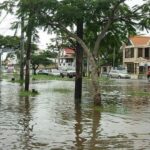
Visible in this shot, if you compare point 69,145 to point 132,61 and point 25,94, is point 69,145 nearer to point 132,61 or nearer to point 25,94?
point 25,94

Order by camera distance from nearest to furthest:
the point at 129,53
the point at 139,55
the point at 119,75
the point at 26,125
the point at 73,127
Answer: the point at 73,127
the point at 26,125
the point at 119,75
the point at 139,55
the point at 129,53

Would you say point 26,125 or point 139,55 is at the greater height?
point 139,55

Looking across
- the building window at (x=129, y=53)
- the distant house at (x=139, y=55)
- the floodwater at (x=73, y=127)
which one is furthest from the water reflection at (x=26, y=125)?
the building window at (x=129, y=53)

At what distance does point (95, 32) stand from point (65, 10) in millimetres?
3484

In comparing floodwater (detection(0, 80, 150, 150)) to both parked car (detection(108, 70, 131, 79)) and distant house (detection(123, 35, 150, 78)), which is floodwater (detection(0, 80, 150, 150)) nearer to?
parked car (detection(108, 70, 131, 79))

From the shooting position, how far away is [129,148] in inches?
461

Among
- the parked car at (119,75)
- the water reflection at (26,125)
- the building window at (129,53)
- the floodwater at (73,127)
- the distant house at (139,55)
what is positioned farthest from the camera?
the building window at (129,53)

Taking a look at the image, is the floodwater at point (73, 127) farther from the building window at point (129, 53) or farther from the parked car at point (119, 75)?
the building window at point (129, 53)


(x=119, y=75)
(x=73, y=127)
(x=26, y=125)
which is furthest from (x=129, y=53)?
(x=73, y=127)

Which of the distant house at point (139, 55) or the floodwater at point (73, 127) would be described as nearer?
the floodwater at point (73, 127)

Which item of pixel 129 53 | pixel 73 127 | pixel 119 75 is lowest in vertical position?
pixel 73 127

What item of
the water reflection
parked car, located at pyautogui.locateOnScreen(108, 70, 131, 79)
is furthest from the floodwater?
parked car, located at pyautogui.locateOnScreen(108, 70, 131, 79)

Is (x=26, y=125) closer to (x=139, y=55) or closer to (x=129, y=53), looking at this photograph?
(x=139, y=55)

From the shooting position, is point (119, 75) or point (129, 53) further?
point (129, 53)
